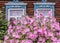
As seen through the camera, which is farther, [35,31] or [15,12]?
[15,12]

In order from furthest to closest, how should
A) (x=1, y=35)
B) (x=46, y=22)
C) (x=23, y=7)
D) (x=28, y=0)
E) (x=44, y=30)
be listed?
(x=28, y=0)
(x=23, y=7)
(x=1, y=35)
(x=46, y=22)
(x=44, y=30)

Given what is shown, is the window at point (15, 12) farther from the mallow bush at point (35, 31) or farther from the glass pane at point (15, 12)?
the mallow bush at point (35, 31)

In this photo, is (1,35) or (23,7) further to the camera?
(23,7)

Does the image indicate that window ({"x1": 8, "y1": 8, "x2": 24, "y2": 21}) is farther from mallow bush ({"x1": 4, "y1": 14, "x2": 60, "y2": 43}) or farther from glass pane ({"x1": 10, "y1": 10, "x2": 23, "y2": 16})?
mallow bush ({"x1": 4, "y1": 14, "x2": 60, "y2": 43})

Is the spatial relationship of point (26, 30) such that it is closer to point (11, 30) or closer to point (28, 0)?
point (11, 30)

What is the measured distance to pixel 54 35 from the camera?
3656mm

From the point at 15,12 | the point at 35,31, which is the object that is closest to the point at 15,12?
Result: the point at 15,12

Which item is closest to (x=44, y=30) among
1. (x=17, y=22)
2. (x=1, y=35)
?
(x=17, y=22)

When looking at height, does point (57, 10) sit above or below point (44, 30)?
below

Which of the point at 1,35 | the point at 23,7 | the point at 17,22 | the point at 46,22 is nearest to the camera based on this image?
the point at 46,22

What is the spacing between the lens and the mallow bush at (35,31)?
355 cm

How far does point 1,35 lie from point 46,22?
4.16ft

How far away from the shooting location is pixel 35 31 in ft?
11.8

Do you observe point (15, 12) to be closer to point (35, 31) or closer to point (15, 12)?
point (15, 12)
